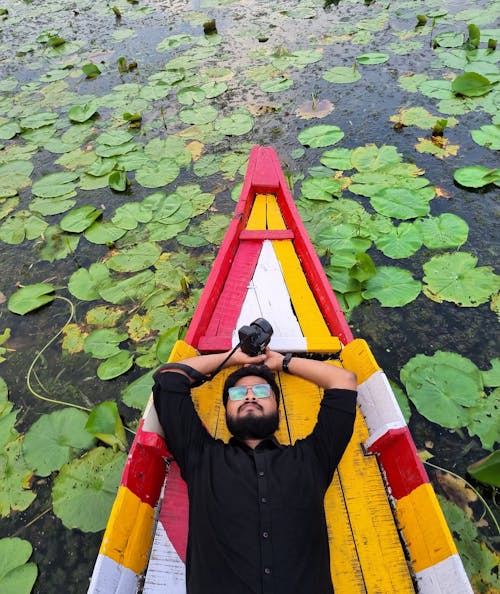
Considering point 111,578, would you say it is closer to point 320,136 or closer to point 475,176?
point 475,176

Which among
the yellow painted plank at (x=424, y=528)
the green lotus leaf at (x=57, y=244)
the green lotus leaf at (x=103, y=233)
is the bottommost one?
the yellow painted plank at (x=424, y=528)

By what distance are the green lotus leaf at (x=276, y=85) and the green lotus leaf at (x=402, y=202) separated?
12.0 feet

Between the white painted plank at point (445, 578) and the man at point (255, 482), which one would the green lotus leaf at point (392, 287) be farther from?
the white painted plank at point (445, 578)

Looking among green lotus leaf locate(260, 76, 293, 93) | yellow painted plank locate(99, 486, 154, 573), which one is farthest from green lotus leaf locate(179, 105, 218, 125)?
yellow painted plank locate(99, 486, 154, 573)

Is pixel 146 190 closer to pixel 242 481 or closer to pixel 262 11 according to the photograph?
pixel 242 481

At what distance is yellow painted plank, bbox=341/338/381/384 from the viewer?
2.86 metres

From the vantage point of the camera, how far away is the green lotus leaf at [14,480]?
3.12 metres

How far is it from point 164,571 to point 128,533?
31 cm

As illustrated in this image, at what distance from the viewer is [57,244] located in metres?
5.27

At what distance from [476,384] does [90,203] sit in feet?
17.9

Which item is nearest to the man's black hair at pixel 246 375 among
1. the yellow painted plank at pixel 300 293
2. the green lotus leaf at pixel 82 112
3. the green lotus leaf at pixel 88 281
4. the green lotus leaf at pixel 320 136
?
the yellow painted plank at pixel 300 293

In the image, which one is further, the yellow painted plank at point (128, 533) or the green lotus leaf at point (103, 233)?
the green lotus leaf at point (103, 233)

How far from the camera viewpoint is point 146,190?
594 centimetres

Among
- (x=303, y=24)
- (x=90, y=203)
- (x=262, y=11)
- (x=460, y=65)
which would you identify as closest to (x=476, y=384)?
(x=90, y=203)
